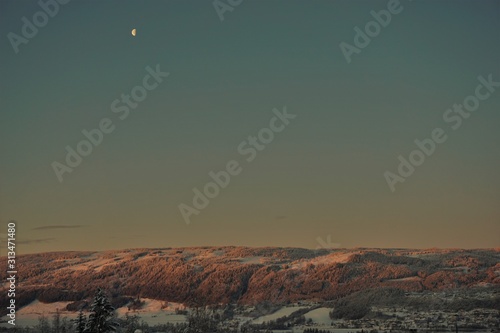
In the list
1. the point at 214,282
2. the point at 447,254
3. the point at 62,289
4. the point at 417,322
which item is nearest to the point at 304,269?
the point at 214,282

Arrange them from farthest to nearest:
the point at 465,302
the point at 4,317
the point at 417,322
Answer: the point at 4,317, the point at 465,302, the point at 417,322

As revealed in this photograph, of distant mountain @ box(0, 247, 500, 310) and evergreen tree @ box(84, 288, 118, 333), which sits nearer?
evergreen tree @ box(84, 288, 118, 333)

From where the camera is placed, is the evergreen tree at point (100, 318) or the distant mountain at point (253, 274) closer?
the evergreen tree at point (100, 318)

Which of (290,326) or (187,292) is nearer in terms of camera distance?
(290,326)

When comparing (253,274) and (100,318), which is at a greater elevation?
(253,274)

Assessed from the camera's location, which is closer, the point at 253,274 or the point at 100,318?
the point at 100,318

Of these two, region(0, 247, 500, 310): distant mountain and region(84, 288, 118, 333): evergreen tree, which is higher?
region(0, 247, 500, 310): distant mountain

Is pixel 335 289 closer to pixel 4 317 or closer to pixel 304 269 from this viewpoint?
pixel 304 269

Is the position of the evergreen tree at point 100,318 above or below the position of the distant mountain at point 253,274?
below
